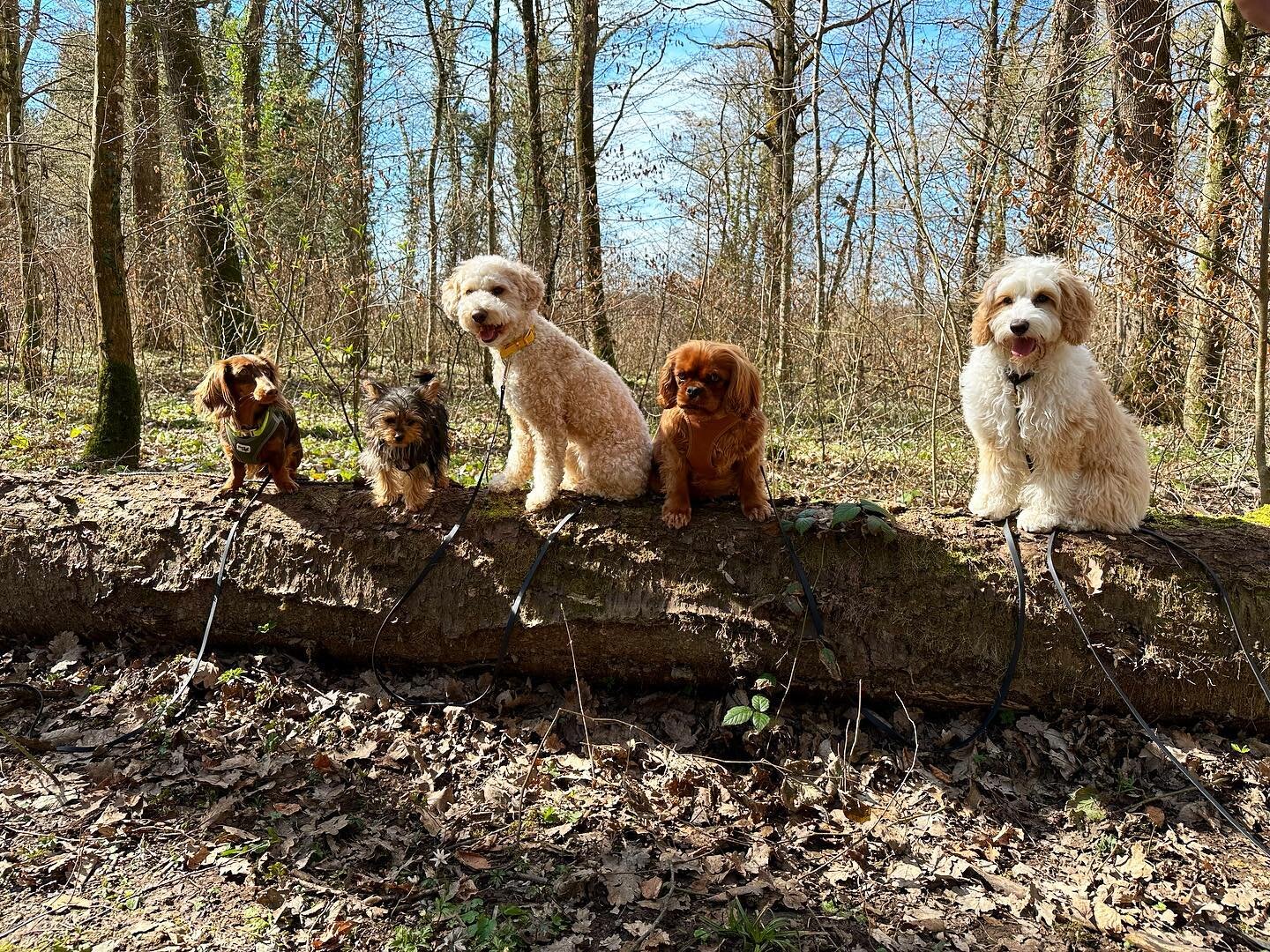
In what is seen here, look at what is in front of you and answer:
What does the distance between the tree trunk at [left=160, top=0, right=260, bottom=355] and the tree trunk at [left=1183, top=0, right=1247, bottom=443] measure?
30.9 feet

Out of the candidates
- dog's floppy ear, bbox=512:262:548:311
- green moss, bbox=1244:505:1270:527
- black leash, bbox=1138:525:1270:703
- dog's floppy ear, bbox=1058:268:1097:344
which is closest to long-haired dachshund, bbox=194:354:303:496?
dog's floppy ear, bbox=512:262:548:311

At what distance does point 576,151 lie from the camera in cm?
1159

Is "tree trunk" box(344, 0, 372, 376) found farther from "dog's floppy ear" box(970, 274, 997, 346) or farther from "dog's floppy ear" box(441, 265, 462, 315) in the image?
"dog's floppy ear" box(970, 274, 997, 346)

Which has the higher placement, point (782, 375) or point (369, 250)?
point (369, 250)

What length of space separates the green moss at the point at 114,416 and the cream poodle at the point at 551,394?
3.90m

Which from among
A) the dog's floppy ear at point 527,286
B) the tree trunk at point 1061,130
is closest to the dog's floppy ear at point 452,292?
the dog's floppy ear at point 527,286

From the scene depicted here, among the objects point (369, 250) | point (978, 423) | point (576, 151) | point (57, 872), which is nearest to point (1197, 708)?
point (978, 423)

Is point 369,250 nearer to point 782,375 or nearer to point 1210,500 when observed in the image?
point 782,375

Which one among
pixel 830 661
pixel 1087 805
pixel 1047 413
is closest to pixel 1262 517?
pixel 1047 413

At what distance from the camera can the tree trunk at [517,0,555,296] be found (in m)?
10.6

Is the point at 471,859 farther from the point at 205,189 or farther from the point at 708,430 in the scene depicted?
the point at 205,189

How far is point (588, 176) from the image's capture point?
11594mm

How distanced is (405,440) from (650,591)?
167 cm

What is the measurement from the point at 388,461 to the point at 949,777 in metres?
3.53
